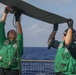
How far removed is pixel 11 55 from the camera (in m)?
10.2

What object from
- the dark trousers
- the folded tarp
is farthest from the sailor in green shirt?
the folded tarp

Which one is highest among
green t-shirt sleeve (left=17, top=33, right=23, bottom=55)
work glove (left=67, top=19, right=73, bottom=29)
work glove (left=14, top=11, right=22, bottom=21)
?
work glove (left=14, top=11, right=22, bottom=21)

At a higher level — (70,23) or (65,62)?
(70,23)

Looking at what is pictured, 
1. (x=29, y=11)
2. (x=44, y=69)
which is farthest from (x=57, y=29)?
(x=44, y=69)

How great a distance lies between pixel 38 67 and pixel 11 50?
361 centimetres

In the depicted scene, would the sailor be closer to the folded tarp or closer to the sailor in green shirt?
the folded tarp

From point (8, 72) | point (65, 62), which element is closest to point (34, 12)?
point (65, 62)

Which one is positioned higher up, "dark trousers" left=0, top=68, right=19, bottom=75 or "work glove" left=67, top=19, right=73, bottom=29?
"work glove" left=67, top=19, right=73, bottom=29

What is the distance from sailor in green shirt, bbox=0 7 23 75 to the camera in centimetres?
1020

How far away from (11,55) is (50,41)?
992 millimetres

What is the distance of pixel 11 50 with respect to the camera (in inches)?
402

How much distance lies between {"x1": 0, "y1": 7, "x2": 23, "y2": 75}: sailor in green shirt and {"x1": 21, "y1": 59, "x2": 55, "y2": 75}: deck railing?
341cm

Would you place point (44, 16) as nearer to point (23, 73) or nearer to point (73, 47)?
point (73, 47)

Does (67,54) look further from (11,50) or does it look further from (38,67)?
(38,67)
